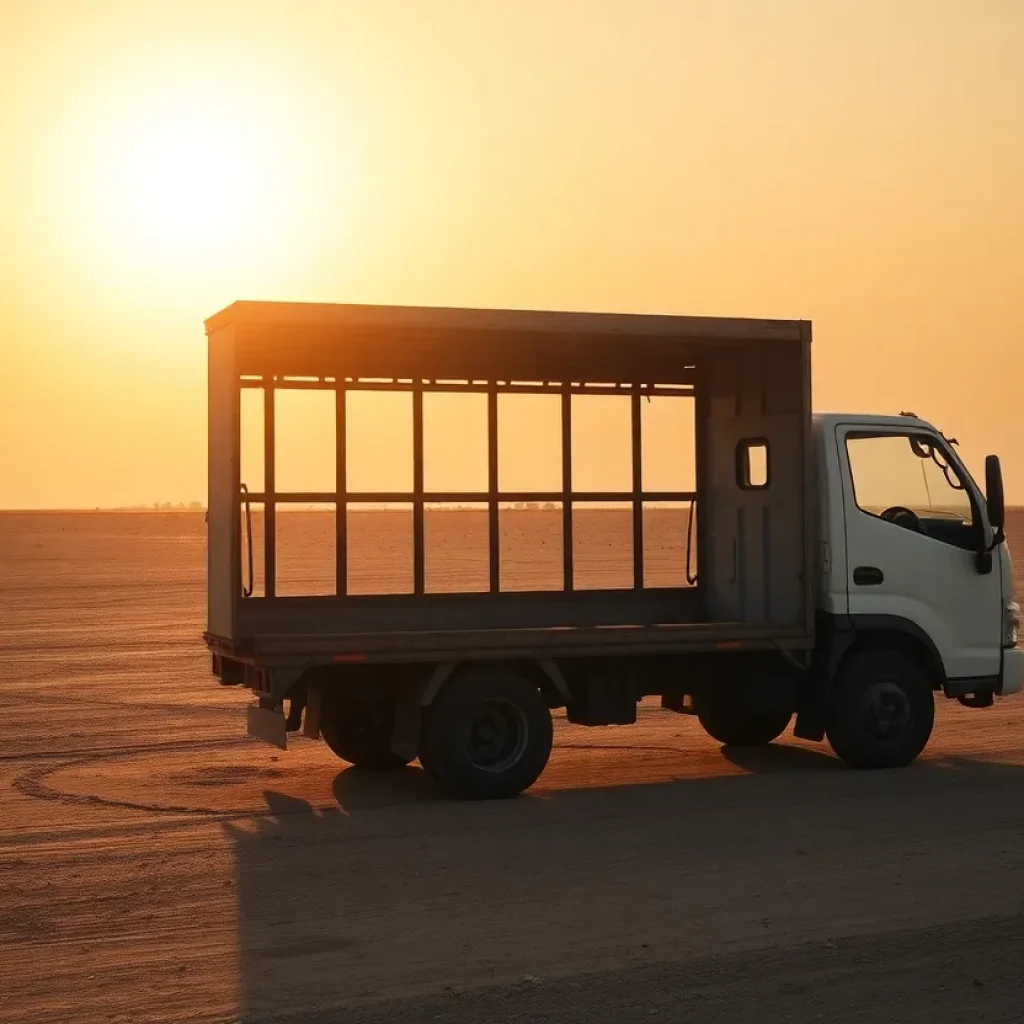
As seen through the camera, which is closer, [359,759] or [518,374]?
[359,759]

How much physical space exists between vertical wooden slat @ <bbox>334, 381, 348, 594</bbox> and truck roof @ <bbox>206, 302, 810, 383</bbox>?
0.24m

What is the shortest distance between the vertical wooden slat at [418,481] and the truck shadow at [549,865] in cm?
167

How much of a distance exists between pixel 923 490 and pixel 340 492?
4605 mm

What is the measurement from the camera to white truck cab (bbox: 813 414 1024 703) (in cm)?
1323

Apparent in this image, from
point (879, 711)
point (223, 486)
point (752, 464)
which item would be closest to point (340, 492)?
point (223, 486)

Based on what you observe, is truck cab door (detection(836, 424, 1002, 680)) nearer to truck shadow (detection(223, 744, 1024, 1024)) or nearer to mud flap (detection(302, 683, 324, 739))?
truck shadow (detection(223, 744, 1024, 1024))

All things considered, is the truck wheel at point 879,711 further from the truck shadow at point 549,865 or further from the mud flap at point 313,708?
the mud flap at point 313,708

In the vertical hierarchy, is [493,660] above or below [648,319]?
below

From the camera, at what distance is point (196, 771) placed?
1305cm

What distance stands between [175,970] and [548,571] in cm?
3469

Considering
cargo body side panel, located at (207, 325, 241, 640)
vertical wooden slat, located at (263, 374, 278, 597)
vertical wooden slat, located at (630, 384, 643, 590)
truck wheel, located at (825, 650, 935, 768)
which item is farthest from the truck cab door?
cargo body side panel, located at (207, 325, 241, 640)

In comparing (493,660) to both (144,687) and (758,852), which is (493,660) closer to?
(758,852)

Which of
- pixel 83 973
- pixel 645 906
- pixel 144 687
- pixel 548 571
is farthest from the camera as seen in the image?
pixel 548 571

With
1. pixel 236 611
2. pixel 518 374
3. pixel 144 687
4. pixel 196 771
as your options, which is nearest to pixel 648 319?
pixel 518 374
